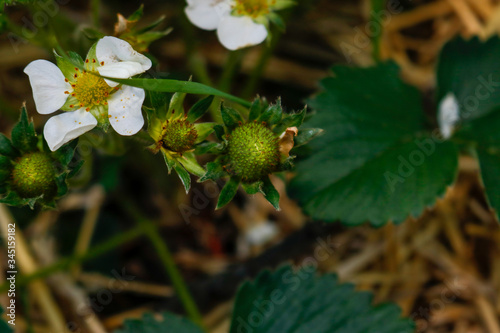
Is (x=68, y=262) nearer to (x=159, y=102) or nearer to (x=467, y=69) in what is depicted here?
(x=159, y=102)

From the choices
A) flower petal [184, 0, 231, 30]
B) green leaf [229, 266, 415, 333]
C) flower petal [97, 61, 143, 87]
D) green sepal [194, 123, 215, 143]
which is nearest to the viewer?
flower petal [97, 61, 143, 87]

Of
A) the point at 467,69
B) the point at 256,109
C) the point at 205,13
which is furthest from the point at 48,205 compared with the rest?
the point at 467,69

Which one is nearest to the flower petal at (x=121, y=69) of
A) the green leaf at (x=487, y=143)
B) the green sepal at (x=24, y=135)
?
the green sepal at (x=24, y=135)

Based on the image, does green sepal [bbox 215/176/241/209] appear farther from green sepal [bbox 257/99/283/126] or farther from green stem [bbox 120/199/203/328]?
green stem [bbox 120/199/203/328]

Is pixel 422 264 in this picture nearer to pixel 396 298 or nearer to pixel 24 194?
pixel 396 298

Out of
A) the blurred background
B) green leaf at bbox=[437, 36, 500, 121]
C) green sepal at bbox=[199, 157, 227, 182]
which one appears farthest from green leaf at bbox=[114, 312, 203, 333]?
green leaf at bbox=[437, 36, 500, 121]

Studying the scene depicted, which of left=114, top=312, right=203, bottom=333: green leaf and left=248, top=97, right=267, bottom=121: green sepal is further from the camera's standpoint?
left=114, top=312, right=203, bottom=333: green leaf

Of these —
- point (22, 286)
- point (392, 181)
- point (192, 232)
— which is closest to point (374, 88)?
point (392, 181)
